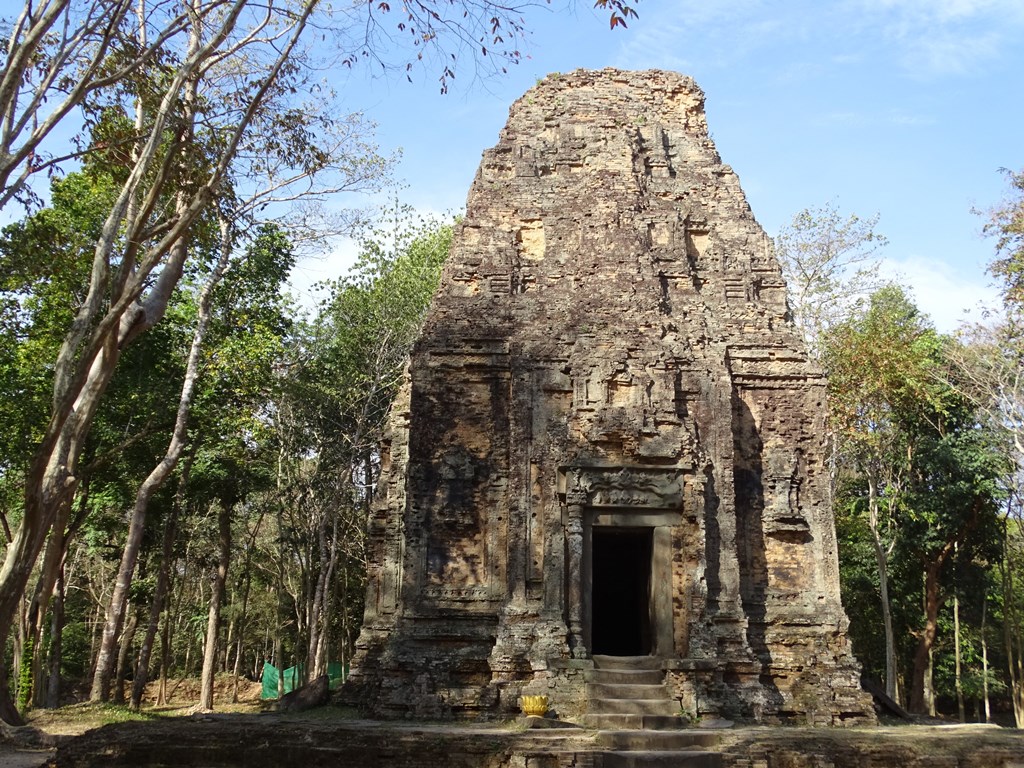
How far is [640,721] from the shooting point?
429 inches

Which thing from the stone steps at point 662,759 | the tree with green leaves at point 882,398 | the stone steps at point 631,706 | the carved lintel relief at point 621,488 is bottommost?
the stone steps at point 662,759

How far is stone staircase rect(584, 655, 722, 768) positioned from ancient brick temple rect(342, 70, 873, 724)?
21 centimetres

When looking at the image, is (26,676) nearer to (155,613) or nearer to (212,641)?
(155,613)

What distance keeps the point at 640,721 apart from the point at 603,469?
352 cm

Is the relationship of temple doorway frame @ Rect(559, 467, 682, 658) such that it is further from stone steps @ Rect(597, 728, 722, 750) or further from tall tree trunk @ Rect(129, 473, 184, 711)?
tall tree trunk @ Rect(129, 473, 184, 711)

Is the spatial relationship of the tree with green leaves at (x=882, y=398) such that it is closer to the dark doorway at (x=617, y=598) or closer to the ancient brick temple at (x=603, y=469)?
the ancient brick temple at (x=603, y=469)

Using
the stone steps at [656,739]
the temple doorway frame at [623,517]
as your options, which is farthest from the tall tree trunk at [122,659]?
the stone steps at [656,739]

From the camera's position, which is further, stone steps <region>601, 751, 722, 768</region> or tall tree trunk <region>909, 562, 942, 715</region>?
tall tree trunk <region>909, 562, 942, 715</region>

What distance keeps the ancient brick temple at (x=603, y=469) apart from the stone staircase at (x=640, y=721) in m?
0.21

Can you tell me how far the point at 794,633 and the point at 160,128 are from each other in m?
10.8

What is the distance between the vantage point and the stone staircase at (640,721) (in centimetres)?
927

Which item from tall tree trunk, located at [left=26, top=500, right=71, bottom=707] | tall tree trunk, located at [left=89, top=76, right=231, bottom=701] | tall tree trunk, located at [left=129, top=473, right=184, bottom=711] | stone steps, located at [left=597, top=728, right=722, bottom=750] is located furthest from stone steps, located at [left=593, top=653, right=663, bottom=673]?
tall tree trunk, located at [left=129, top=473, right=184, bottom=711]

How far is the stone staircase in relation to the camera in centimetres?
927

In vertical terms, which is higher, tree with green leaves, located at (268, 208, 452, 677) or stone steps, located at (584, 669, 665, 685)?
tree with green leaves, located at (268, 208, 452, 677)
